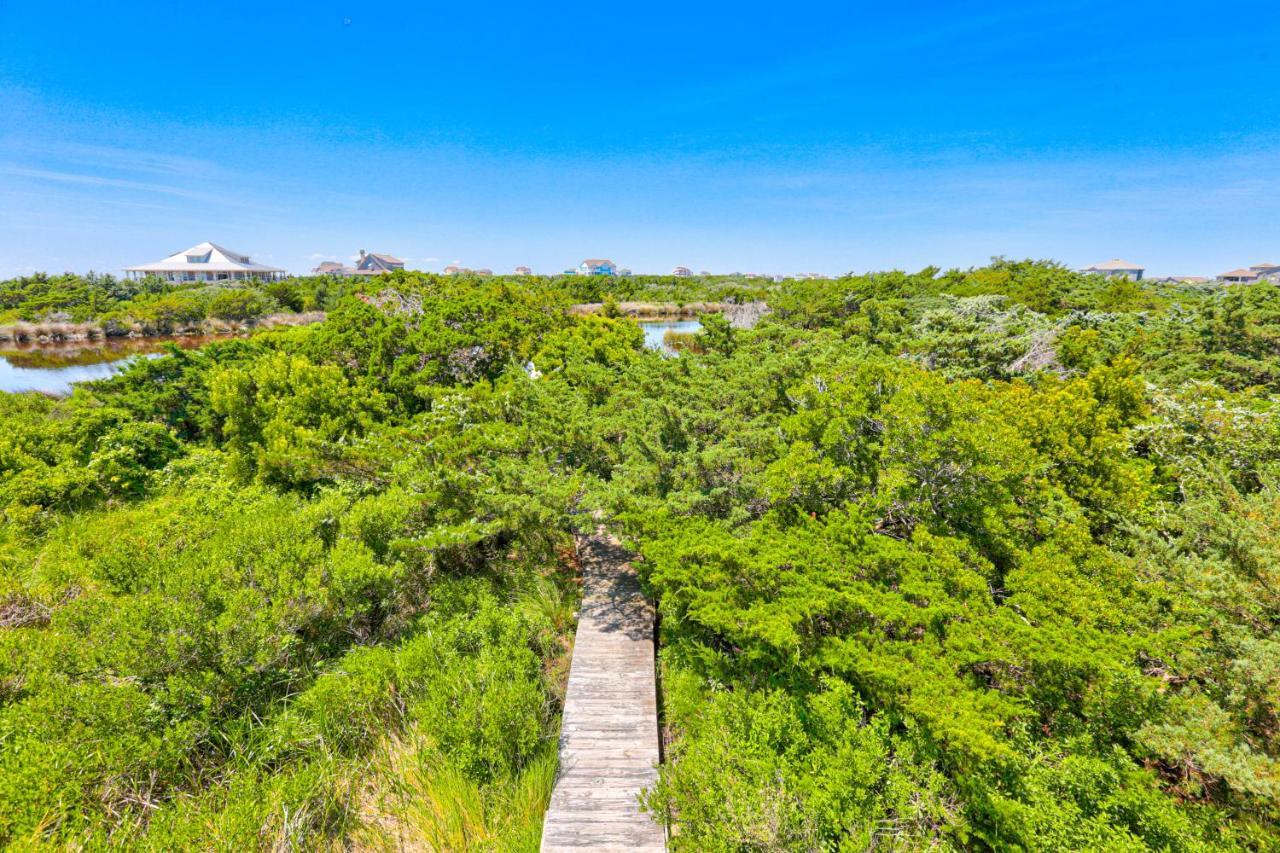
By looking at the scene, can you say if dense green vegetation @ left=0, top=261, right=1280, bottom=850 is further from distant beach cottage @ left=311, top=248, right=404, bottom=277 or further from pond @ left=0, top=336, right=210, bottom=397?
distant beach cottage @ left=311, top=248, right=404, bottom=277

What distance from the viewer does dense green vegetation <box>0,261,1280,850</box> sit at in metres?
4.95

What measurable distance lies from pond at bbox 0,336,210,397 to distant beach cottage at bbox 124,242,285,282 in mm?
42559

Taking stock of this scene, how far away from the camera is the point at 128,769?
214 inches

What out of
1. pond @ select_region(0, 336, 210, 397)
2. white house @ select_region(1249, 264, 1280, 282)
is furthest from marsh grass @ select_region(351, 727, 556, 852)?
white house @ select_region(1249, 264, 1280, 282)

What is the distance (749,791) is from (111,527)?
12691 mm

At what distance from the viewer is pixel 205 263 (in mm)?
75688

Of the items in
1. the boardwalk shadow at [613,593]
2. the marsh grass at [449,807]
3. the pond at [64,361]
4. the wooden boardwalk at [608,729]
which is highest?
the pond at [64,361]

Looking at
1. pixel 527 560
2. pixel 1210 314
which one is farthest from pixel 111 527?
pixel 1210 314

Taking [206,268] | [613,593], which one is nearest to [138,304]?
[206,268]

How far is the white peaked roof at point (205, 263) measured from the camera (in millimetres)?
72125

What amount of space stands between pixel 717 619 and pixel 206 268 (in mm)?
94179

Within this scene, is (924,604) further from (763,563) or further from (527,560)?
(527,560)

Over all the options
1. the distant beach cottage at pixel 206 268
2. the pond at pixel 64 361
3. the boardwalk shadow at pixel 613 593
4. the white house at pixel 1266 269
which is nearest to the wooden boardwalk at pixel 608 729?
the boardwalk shadow at pixel 613 593

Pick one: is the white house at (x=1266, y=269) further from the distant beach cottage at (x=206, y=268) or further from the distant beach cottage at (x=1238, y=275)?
the distant beach cottage at (x=206, y=268)
